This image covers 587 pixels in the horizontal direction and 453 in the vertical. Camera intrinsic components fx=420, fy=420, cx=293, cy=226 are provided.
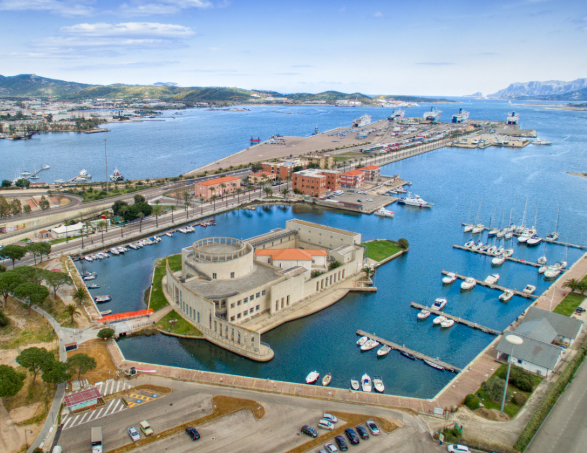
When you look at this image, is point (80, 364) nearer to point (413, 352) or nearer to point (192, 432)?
point (192, 432)

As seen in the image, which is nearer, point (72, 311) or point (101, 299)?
point (72, 311)

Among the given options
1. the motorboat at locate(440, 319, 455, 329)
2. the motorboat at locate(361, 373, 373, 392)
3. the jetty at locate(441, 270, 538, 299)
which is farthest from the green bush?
the jetty at locate(441, 270, 538, 299)

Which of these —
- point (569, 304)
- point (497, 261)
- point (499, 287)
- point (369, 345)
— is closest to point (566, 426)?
point (369, 345)

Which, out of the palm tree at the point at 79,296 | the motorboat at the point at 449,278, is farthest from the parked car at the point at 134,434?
the motorboat at the point at 449,278

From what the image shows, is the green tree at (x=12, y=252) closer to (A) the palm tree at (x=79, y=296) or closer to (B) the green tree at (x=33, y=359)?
(A) the palm tree at (x=79, y=296)

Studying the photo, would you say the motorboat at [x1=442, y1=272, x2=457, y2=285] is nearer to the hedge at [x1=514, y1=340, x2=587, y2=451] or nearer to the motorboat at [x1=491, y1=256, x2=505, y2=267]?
the motorboat at [x1=491, y1=256, x2=505, y2=267]

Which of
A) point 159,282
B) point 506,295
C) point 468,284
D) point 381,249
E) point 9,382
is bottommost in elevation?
point 506,295

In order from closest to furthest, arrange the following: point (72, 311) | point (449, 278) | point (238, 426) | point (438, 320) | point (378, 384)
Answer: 1. point (238, 426)
2. point (378, 384)
3. point (72, 311)
4. point (438, 320)
5. point (449, 278)
